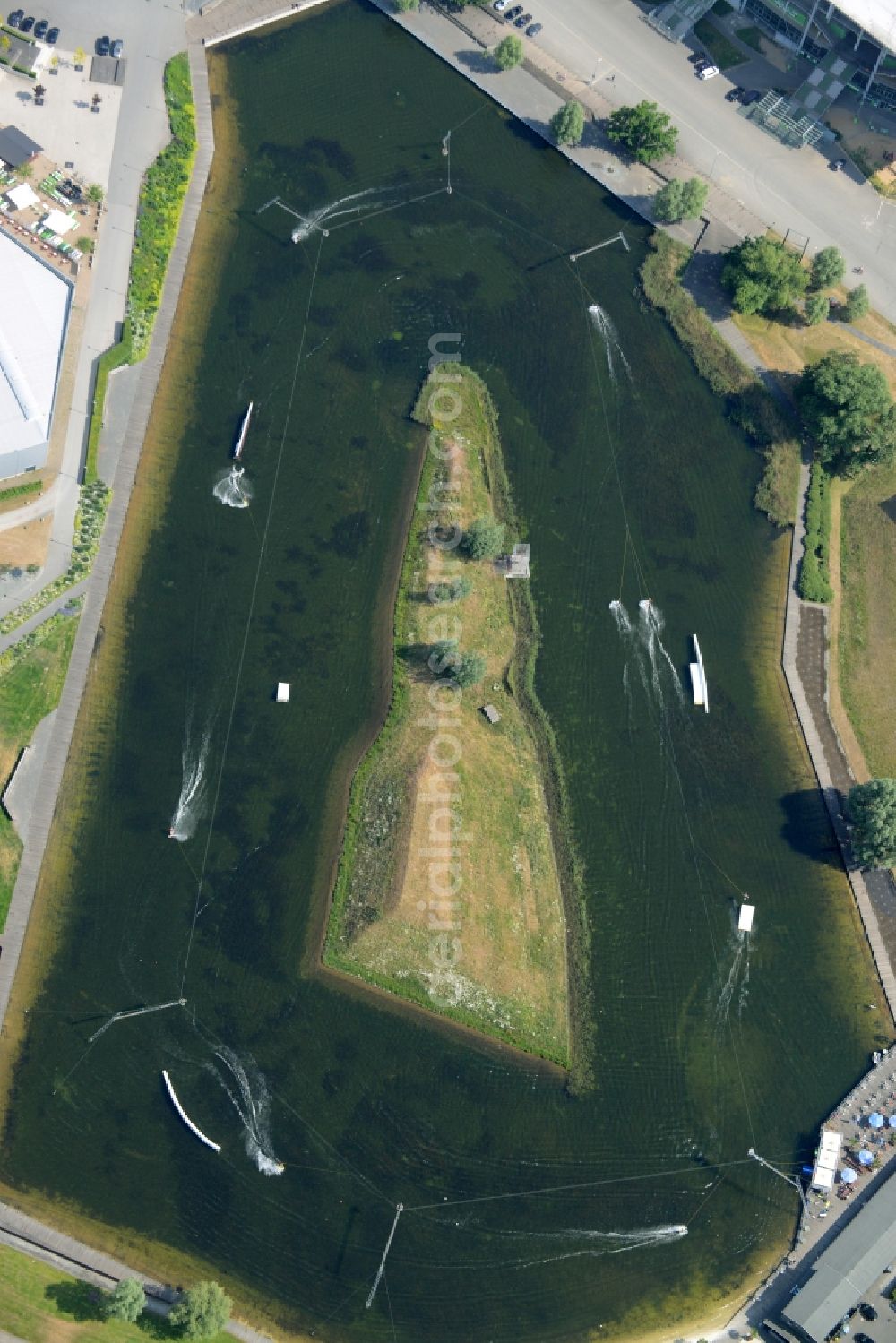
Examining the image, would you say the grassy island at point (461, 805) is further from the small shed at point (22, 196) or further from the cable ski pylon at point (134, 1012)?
the small shed at point (22, 196)

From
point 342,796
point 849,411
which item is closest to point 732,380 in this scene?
point 849,411

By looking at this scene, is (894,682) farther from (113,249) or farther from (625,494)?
(113,249)

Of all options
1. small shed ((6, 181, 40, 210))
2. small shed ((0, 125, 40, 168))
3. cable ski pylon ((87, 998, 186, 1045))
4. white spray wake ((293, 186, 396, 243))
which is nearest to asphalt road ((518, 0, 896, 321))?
white spray wake ((293, 186, 396, 243))

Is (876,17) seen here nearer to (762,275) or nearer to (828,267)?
(828,267)

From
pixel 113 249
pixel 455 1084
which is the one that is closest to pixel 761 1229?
pixel 455 1084

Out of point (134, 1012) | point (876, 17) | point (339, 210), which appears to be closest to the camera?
point (134, 1012)

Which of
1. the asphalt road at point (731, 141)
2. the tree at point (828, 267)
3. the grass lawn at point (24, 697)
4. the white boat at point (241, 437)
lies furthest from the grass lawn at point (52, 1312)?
the asphalt road at point (731, 141)
